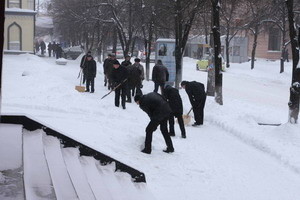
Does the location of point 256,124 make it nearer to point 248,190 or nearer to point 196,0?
point 248,190

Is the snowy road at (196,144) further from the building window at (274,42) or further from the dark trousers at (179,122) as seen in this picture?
the building window at (274,42)

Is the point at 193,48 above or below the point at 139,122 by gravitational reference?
above

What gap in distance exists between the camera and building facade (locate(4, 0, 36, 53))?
39.1 meters

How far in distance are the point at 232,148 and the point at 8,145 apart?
594 cm

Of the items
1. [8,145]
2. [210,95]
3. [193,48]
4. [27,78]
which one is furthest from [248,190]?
[193,48]

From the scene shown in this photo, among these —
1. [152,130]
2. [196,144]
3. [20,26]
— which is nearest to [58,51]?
[20,26]

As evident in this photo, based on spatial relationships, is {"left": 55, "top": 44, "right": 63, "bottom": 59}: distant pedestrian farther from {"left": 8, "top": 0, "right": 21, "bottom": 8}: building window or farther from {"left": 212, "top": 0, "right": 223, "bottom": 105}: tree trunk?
{"left": 212, "top": 0, "right": 223, "bottom": 105}: tree trunk

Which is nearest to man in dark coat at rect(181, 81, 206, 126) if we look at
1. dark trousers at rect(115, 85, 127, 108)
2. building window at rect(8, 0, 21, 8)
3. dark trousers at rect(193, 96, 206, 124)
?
dark trousers at rect(193, 96, 206, 124)

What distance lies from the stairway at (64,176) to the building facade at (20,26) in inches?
1331

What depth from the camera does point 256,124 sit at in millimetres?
13055

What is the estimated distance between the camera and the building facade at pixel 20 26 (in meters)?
39.1

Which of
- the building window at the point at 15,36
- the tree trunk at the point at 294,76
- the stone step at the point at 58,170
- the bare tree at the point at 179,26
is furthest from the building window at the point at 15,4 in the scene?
the stone step at the point at 58,170

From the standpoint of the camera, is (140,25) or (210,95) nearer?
(210,95)

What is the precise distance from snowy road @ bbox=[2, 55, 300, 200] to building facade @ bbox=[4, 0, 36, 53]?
2203cm
